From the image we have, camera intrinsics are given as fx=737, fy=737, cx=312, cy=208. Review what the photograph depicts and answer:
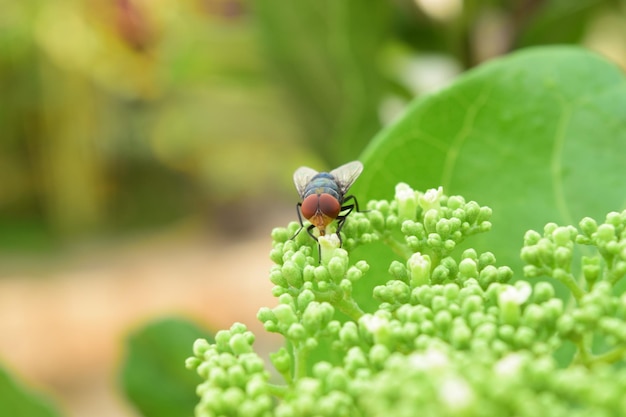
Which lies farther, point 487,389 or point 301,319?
point 301,319

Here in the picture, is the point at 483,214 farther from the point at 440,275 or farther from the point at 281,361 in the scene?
the point at 281,361

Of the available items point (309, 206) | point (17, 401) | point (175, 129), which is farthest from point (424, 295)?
point (175, 129)

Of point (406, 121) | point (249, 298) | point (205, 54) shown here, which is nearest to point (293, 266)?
point (406, 121)

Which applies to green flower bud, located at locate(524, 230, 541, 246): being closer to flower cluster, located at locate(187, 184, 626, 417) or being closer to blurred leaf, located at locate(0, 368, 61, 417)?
flower cluster, located at locate(187, 184, 626, 417)

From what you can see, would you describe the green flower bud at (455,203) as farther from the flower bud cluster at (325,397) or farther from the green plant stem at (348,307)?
the flower bud cluster at (325,397)

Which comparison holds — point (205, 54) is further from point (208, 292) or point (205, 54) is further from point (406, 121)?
point (208, 292)

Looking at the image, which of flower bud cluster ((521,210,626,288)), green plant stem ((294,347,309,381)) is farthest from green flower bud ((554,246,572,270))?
green plant stem ((294,347,309,381))
